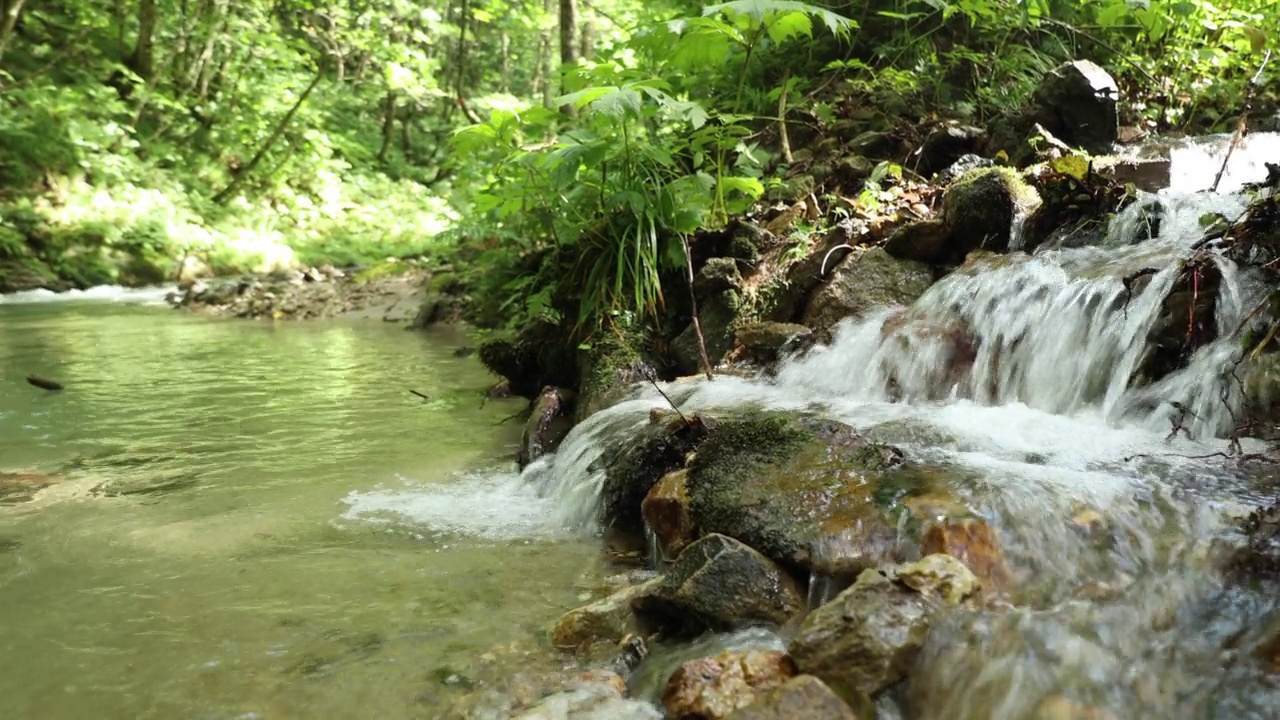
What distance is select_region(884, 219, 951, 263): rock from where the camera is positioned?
4.80 metres

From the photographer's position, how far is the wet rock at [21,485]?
12.8ft

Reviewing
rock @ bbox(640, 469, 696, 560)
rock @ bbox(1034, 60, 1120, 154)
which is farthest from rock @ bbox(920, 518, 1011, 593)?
rock @ bbox(1034, 60, 1120, 154)

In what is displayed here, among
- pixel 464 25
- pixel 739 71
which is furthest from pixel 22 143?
pixel 739 71

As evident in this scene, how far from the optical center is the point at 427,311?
37.1 ft

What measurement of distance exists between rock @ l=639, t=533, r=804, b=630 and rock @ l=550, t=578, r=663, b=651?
0.05 meters

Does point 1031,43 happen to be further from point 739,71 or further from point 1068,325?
point 1068,325

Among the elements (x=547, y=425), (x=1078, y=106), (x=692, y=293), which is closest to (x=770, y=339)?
(x=692, y=293)

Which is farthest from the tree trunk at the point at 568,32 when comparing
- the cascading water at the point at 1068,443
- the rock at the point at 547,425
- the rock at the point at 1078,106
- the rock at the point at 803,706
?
the rock at the point at 803,706

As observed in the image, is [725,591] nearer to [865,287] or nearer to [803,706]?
[803,706]

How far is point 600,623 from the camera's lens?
251 centimetres

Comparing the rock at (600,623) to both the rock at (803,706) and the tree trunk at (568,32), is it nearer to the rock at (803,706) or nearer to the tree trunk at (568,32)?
the rock at (803,706)

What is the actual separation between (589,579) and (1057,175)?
11.5 ft

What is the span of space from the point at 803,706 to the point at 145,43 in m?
20.2

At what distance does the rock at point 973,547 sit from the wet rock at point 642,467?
1.22m
